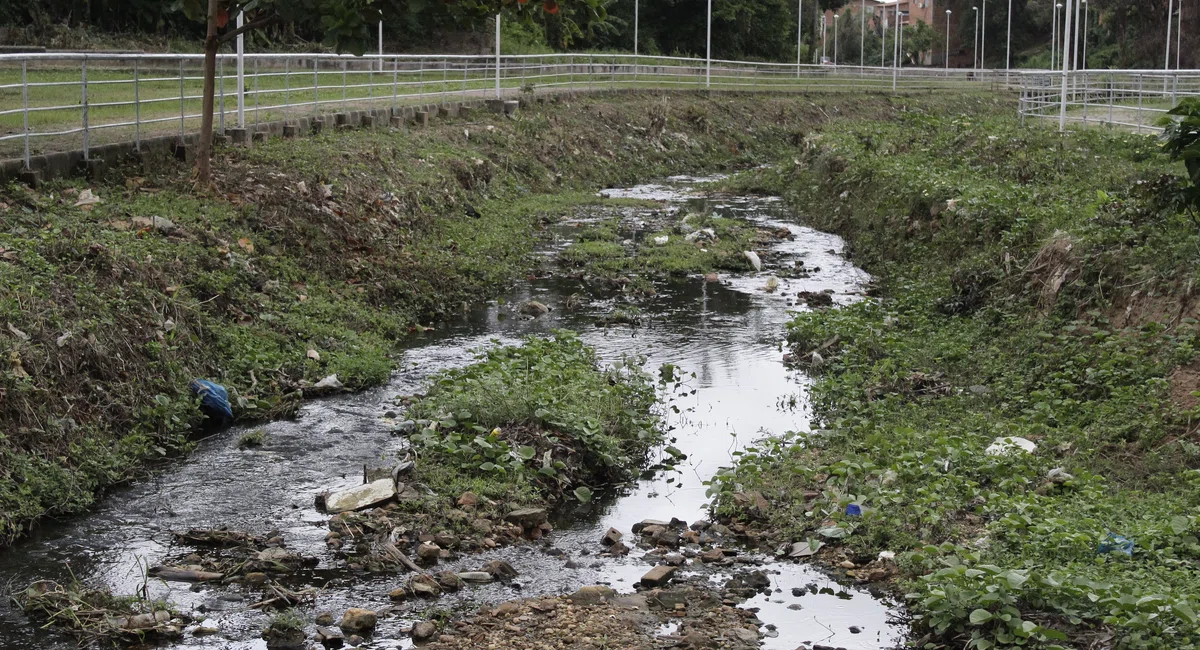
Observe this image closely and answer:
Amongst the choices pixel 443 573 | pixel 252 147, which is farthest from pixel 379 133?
pixel 443 573

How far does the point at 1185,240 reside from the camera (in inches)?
406

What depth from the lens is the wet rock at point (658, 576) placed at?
680 centimetres

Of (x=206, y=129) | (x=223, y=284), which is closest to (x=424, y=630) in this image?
(x=223, y=284)

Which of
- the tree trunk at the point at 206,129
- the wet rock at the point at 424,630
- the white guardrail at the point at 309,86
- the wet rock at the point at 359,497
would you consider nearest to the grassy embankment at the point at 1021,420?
the wet rock at the point at 359,497

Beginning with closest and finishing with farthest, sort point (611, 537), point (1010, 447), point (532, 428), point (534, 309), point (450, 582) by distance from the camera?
1. point (450, 582)
2. point (611, 537)
3. point (1010, 447)
4. point (532, 428)
5. point (534, 309)

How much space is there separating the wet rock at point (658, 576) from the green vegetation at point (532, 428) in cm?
135

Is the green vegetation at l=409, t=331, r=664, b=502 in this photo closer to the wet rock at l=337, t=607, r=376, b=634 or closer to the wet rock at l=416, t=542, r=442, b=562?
the wet rock at l=416, t=542, r=442, b=562

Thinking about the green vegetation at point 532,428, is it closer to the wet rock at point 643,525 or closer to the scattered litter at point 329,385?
the wet rock at point 643,525

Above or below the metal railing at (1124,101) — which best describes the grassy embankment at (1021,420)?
below

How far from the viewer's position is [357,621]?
20.2ft

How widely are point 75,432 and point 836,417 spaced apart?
19.2ft

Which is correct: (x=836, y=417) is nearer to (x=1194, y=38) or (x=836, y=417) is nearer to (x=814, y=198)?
(x=814, y=198)

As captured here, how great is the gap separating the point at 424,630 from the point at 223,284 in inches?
247

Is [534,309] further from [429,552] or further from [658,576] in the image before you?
[658,576]
